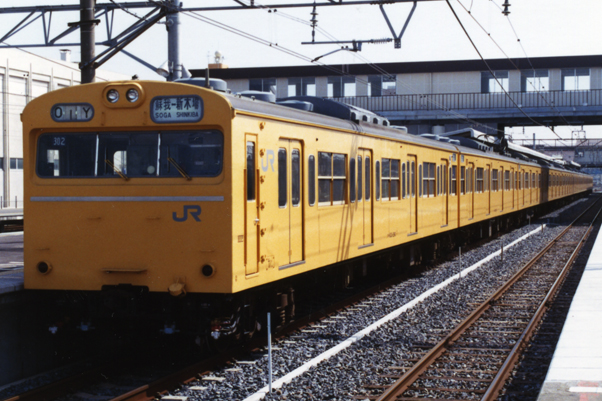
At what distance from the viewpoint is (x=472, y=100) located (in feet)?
128

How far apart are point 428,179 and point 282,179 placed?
7479mm

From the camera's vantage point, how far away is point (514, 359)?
834 centimetres

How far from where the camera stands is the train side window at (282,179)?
855 cm

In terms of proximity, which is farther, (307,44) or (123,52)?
(307,44)

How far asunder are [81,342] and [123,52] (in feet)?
21.8

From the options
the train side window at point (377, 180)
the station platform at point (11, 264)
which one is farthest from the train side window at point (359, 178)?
the station platform at point (11, 264)

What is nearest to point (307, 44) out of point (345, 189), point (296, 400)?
point (345, 189)

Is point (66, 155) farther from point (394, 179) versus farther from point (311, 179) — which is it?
point (394, 179)

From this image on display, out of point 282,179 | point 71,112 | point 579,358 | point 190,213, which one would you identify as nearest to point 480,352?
point 579,358

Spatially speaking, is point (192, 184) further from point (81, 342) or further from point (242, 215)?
point (81, 342)

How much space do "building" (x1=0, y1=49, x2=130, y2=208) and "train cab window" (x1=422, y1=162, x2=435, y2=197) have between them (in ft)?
91.6

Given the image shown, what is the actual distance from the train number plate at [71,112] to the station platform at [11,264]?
1806 millimetres

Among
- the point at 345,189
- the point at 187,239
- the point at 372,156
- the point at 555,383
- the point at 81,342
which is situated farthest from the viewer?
the point at 372,156

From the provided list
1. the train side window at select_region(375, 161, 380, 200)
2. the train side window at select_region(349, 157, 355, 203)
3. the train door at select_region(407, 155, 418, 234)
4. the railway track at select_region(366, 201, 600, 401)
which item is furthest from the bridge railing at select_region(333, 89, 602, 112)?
the train side window at select_region(349, 157, 355, 203)
